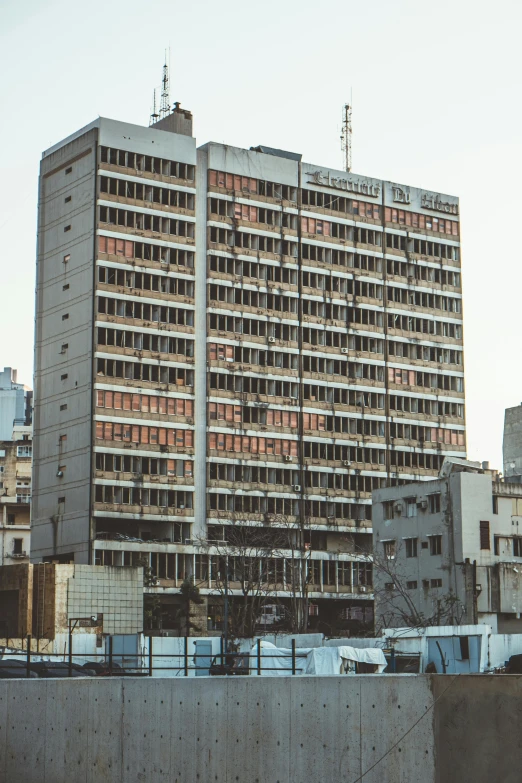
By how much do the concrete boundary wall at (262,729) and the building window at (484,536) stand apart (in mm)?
65682

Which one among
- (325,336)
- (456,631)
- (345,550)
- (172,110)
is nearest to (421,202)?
(325,336)

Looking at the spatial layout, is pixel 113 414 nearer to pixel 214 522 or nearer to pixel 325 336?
pixel 214 522

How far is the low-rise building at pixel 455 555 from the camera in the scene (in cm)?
9256

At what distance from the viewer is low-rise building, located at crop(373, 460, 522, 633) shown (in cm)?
9256

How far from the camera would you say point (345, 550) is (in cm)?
12212

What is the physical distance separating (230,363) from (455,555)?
31.9 m

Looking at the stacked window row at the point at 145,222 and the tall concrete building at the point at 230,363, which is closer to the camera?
the tall concrete building at the point at 230,363

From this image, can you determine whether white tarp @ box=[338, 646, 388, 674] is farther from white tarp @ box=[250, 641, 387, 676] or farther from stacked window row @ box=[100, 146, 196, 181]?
stacked window row @ box=[100, 146, 196, 181]

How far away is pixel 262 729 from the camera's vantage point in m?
26.0

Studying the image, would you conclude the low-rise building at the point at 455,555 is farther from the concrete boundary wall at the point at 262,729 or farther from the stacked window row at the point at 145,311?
the concrete boundary wall at the point at 262,729

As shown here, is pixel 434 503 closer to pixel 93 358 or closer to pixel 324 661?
pixel 93 358

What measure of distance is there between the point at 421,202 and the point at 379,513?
131 feet

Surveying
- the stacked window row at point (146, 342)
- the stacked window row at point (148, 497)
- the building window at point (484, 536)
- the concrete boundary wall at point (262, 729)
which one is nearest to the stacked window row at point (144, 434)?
the stacked window row at point (148, 497)

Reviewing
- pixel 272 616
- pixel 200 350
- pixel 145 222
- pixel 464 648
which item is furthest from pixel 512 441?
pixel 464 648
